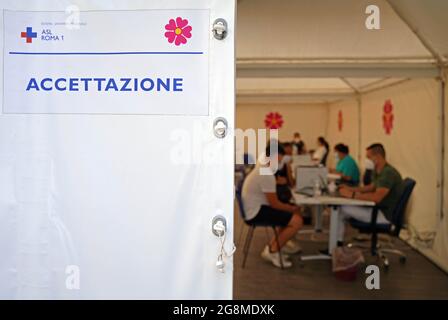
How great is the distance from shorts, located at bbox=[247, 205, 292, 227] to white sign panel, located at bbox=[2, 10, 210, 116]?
2822mm

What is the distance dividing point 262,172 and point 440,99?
7.18ft

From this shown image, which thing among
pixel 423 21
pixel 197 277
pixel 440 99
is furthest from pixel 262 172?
pixel 197 277

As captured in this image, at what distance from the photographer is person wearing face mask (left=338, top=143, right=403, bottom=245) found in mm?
4309

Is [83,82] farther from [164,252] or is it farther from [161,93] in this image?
[164,252]

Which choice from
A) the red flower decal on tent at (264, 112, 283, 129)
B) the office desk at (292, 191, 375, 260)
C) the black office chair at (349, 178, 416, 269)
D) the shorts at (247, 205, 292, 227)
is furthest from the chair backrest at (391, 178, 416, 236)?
the red flower decal on tent at (264, 112, 283, 129)

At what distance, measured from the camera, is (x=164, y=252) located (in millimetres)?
1556

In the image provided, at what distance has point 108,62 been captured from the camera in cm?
154

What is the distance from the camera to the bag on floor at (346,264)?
3.94 metres

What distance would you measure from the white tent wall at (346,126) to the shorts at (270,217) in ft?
16.3

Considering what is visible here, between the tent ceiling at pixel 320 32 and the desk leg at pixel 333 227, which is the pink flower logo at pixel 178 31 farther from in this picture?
the desk leg at pixel 333 227

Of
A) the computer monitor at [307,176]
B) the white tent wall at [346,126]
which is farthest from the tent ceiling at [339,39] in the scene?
the white tent wall at [346,126]

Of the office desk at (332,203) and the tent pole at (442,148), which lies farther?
the tent pole at (442,148)
